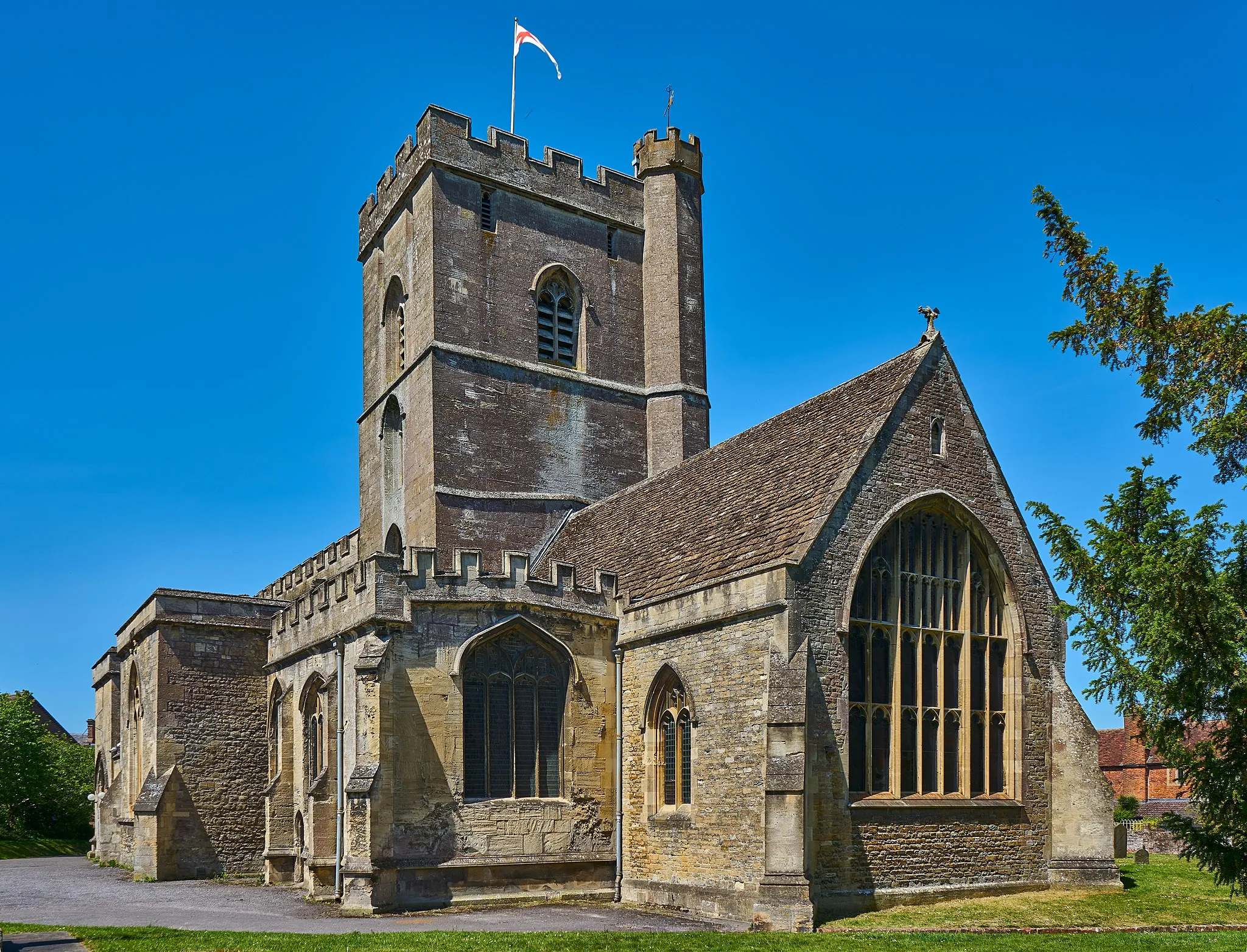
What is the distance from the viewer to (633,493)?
30.1 metres

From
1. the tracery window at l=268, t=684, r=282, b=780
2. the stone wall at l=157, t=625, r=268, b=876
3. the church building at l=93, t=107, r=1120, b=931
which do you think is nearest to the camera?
the church building at l=93, t=107, r=1120, b=931

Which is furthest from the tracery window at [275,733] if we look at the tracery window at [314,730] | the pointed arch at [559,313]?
the pointed arch at [559,313]

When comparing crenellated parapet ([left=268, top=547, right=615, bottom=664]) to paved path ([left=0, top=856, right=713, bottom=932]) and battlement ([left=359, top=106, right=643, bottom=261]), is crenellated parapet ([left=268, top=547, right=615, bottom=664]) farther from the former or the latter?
battlement ([left=359, top=106, right=643, bottom=261])

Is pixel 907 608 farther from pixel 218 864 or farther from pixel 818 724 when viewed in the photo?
pixel 218 864

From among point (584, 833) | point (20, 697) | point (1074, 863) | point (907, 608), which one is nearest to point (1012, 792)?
point (1074, 863)

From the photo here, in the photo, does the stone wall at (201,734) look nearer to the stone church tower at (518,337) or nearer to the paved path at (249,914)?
the paved path at (249,914)

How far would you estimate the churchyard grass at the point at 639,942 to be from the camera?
50.0 ft

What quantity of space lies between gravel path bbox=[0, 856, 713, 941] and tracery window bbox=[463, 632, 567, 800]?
2.23m

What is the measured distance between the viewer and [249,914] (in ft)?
67.7

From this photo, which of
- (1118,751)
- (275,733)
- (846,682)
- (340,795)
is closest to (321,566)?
(275,733)

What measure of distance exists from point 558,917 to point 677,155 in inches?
918

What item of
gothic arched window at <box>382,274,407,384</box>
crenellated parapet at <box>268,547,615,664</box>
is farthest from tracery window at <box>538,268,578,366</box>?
crenellated parapet at <box>268,547,615,664</box>

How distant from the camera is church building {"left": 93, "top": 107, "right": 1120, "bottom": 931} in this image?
19703 mm

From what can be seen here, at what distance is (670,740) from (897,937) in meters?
6.21
